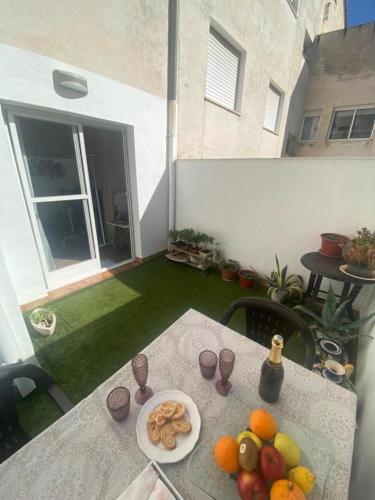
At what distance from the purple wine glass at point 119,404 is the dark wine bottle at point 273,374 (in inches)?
20.2

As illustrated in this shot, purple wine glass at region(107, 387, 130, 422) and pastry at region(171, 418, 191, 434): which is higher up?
purple wine glass at region(107, 387, 130, 422)

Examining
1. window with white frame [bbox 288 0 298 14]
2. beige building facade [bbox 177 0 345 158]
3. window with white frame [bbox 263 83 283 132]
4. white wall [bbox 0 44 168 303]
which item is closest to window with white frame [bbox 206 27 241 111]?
beige building facade [bbox 177 0 345 158]

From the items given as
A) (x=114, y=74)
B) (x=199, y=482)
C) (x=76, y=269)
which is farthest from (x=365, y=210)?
(x=76, y=269)

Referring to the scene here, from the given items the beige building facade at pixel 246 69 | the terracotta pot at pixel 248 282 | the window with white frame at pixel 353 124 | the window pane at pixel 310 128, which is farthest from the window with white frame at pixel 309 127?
the terracotta pot at pixel 248 282

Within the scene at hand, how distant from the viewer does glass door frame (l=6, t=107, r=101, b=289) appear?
2.01m

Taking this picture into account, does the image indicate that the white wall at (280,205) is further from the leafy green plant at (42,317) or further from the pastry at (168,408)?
the leafy green plant at (42,317)

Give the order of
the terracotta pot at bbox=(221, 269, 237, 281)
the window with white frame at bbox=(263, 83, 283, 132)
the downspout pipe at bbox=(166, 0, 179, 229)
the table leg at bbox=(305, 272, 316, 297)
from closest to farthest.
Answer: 1. the table leg at bbox=(305, 272, 316, 297)
2. the downspout pipe at bbox=(166, 0, 179, 229)
3. the terracotta pot at bbox=(221, 269, 237, 281)
4. the window with white frame at bbox=(263, 83, 283, 132)

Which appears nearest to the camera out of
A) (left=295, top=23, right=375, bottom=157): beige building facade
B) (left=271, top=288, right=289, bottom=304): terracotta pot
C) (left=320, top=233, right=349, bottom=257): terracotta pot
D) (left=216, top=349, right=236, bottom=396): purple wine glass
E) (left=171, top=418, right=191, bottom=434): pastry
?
(left=171, top=418, right=191, bottom=434): pastry

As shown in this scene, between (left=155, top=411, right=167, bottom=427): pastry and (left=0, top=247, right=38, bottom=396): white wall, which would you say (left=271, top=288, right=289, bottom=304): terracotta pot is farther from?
(left=0, top=247, right=38, bottom=396): white wall

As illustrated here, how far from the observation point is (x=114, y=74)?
234 cm

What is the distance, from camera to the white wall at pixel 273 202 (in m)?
2.15

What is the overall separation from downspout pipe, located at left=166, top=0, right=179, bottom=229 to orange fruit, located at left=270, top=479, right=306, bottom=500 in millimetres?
3471

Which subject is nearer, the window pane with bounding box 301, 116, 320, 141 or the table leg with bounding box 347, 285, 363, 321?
the table leg with bounding box 347, 285, 363, 321

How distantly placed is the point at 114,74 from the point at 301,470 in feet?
11.1
